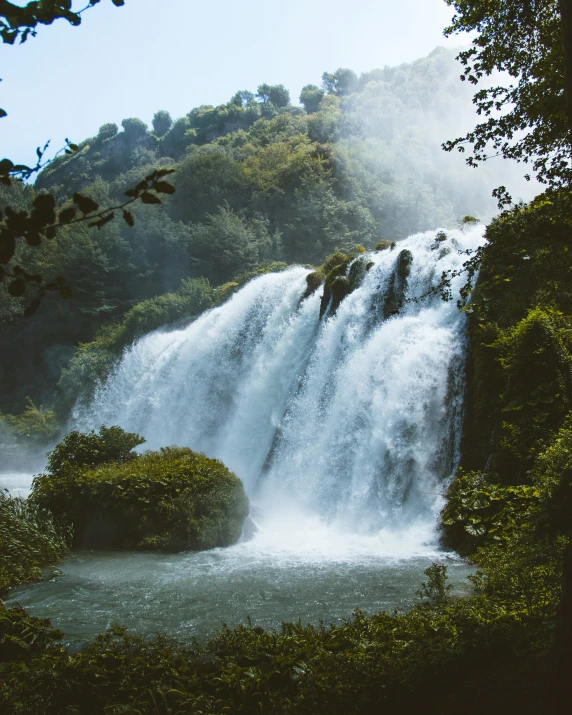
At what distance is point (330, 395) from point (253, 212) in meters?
27.4

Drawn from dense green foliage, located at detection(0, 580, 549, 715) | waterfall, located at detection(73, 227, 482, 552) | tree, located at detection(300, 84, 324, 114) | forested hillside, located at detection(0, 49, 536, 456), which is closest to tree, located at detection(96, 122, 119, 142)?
forested hillside, located at detection(0, 49, 536, 456)

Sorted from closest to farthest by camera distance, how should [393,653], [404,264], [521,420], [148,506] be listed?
1. [393,653]
2. [521,420]
3. [148,506]
4. [404,264]

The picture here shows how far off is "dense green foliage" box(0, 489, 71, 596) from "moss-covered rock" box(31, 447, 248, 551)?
1.57 feet

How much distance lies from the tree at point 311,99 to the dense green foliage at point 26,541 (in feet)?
206

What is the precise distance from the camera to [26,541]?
9516 millimetres

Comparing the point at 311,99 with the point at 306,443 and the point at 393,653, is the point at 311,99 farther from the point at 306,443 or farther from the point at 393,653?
the point at 393,653

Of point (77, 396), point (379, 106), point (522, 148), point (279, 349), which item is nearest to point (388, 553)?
point (522, 148)

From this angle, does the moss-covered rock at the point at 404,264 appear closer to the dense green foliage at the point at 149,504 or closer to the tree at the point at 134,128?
the dense green foliage at the point at 149,504

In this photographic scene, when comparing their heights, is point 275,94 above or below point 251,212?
above

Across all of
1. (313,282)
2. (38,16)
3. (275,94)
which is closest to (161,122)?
(275,94)

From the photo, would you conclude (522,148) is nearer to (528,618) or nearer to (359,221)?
(528,618)

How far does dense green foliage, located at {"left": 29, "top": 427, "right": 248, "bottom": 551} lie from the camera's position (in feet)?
35.4

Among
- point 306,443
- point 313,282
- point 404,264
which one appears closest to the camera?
point 306,443

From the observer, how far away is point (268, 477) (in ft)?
49.9
